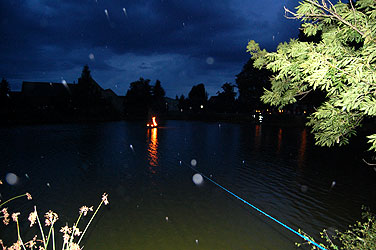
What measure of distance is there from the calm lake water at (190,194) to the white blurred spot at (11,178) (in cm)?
22

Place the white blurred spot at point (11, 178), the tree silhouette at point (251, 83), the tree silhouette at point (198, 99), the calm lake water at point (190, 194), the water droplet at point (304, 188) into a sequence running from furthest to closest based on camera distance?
the tree silhouette at point (198, 99) → the tree silhouette at point (251, 83) → the white blurred spot at point (11, 178) → the water droplet at point (304, 188) → the calm lake water at point (190, 194)

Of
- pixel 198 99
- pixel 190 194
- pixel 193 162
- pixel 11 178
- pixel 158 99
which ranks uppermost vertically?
pixel 198 99

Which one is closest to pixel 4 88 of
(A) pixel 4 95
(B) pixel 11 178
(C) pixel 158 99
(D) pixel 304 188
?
(A) pixel 4 95

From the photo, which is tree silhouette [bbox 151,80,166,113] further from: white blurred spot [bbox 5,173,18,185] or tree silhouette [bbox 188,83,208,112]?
white blurred spot [bbox 5,173,18,185]

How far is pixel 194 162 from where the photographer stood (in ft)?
47.3

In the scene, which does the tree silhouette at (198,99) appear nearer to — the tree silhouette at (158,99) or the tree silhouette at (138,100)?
the tree silhouette at (158,99)

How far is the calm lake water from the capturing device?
6.23 metres

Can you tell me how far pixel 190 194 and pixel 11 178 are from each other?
8.18 metres

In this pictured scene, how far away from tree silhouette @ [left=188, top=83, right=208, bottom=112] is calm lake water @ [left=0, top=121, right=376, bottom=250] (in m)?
66.0

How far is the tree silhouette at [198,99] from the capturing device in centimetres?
8178

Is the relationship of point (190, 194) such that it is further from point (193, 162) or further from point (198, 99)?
point (198, 99)

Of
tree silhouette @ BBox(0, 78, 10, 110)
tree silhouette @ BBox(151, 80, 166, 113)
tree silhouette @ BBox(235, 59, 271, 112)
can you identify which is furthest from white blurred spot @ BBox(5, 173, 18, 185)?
tree silhouette @ BBox(151, 80, 166, 113)

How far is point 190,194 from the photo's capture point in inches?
358

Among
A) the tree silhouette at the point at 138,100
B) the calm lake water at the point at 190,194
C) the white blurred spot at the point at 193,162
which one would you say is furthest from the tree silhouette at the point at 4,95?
the white blurred spot at the point at 193,162
